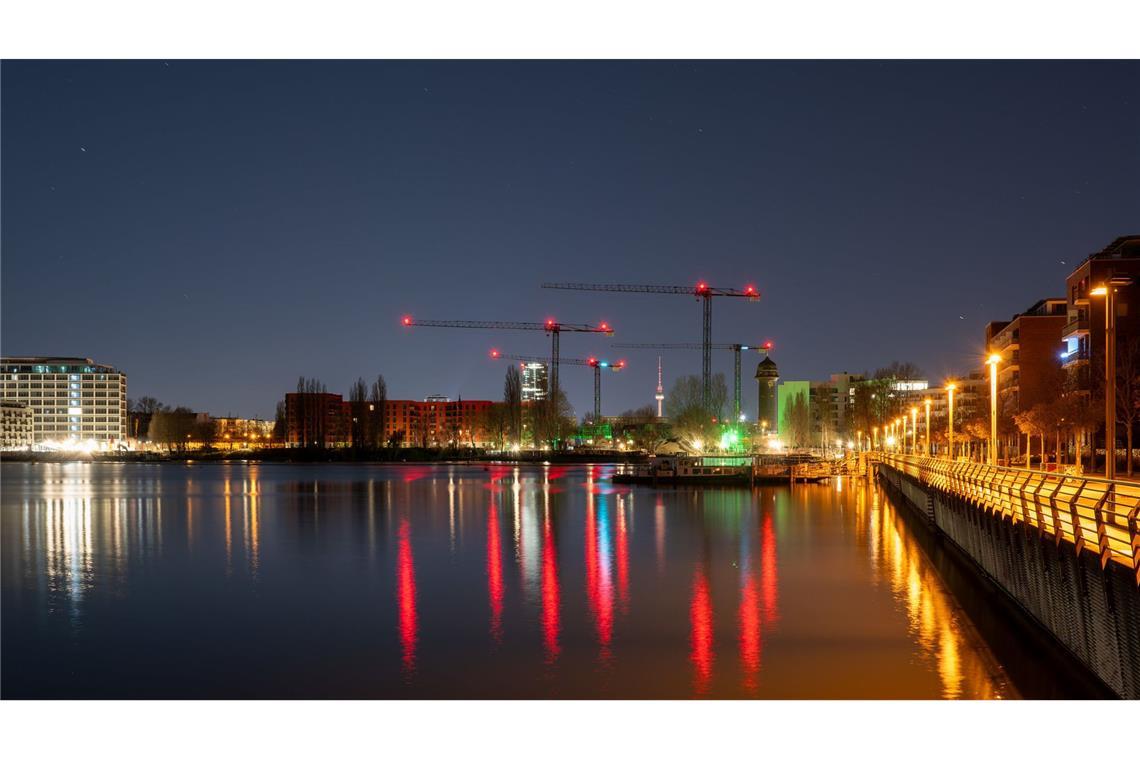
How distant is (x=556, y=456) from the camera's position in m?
144

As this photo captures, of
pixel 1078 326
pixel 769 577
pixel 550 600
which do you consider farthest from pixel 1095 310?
pixel 550 600

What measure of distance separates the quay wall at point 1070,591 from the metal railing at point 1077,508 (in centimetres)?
19

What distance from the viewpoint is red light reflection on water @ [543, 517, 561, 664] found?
72.6 ft

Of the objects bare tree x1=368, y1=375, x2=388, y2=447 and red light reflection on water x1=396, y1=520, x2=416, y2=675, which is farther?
bare tree x1=368, y1=375, x2=388, y2=447

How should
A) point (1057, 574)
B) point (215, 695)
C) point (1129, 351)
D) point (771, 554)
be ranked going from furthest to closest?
point (1129, 351)
point (771, 554)
point (215, 695)
point (1057, 574)

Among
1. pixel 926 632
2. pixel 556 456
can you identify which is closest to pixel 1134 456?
pixel 926 632

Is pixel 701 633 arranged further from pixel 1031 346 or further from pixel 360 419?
pixel 360 419

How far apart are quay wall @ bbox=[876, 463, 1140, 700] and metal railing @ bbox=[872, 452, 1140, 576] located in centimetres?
19

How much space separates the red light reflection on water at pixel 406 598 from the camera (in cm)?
2184

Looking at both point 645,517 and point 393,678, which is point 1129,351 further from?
point 393,678

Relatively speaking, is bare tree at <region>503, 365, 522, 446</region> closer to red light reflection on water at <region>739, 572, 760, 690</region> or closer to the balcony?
the balcony

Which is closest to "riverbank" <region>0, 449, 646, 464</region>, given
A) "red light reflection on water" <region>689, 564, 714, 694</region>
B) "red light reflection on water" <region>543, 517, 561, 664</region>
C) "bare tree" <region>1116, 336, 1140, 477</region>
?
"bare tree" <region>1116, 336, 1140, 477</region>

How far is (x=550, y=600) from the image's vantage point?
28.0m

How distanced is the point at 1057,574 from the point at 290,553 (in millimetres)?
27594
